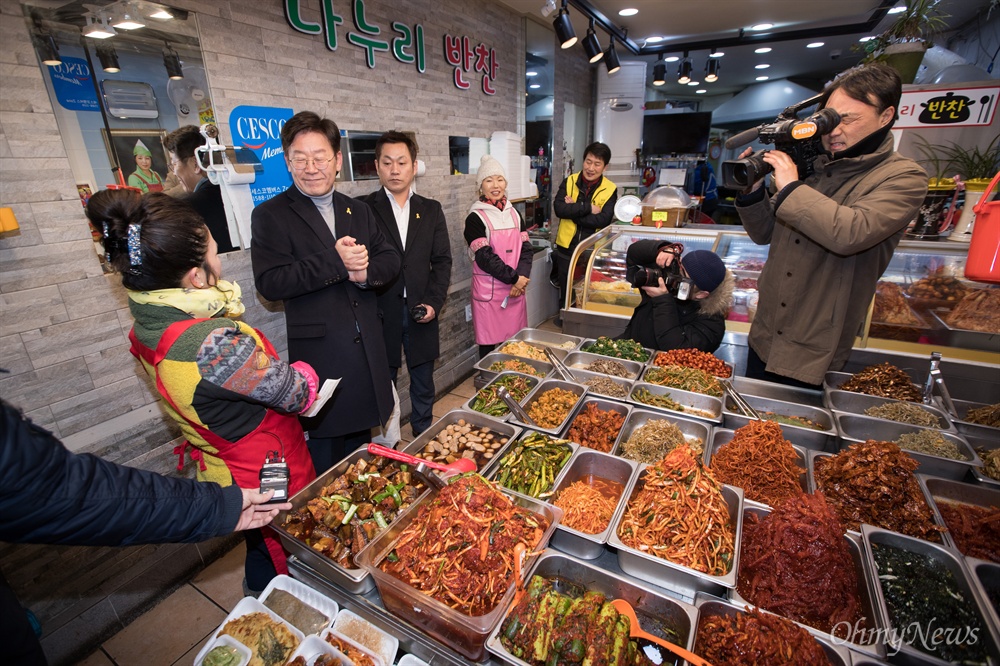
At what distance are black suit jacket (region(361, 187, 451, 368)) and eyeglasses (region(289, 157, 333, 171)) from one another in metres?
0.85

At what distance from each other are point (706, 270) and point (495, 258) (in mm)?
1727

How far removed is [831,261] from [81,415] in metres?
3.83

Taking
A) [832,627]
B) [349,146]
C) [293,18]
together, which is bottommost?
[832,627]

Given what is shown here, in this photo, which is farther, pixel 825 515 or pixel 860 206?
pixel 860 206

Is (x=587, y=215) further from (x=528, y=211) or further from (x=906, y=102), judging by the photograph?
(x=906, y=102)

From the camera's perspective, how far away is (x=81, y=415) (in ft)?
7.18

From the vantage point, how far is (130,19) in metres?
2.15

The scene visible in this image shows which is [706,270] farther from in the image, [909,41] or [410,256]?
[909,41]

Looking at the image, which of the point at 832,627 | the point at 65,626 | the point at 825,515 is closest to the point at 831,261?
the point at 825,515

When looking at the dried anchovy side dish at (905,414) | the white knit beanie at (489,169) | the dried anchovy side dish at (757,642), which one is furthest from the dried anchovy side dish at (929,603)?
the white knit beanie at (489,169)

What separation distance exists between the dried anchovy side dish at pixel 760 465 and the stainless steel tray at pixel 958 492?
1.45 feet

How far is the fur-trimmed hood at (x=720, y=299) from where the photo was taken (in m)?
2.80

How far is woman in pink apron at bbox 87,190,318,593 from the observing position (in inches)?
56.7

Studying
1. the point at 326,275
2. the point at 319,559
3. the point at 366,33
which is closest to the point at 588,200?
the point at 366,33
